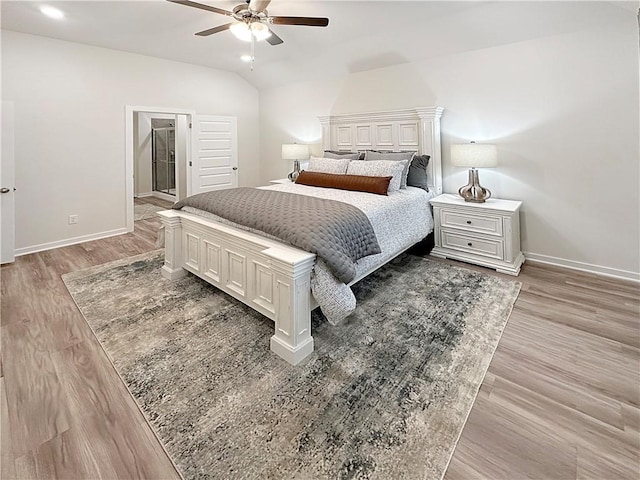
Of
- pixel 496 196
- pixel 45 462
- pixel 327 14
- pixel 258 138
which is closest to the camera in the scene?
pixel 45 462

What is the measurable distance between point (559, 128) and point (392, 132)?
1.86 m

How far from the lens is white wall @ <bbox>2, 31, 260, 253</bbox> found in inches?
148

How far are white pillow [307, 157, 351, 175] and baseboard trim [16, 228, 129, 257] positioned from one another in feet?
9.93

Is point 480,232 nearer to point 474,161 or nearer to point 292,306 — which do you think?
point 474,161

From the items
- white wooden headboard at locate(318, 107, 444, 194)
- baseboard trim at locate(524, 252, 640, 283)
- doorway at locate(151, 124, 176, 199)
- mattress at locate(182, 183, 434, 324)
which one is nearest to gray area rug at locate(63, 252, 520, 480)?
mattress at locate(182, 183, 434, 324)

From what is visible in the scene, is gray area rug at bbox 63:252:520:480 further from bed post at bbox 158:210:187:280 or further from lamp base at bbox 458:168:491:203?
lamp base at bbox 458:168:491:203

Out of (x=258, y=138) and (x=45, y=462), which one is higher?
(x=258, y=138)

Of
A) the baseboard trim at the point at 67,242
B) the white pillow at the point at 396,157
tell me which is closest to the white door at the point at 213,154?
the baseboard trim at the point at 67,242

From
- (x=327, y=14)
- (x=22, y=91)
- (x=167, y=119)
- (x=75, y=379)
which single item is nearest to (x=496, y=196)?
(x=327, y=14)

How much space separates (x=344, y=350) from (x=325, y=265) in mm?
568

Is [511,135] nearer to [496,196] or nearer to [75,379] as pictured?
[496,196]

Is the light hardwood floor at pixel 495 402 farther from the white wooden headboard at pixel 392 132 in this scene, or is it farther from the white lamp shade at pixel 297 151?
the white lamp shade at pixel 297 151

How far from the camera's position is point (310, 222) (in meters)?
2.21

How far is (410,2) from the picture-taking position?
307 centimetres
